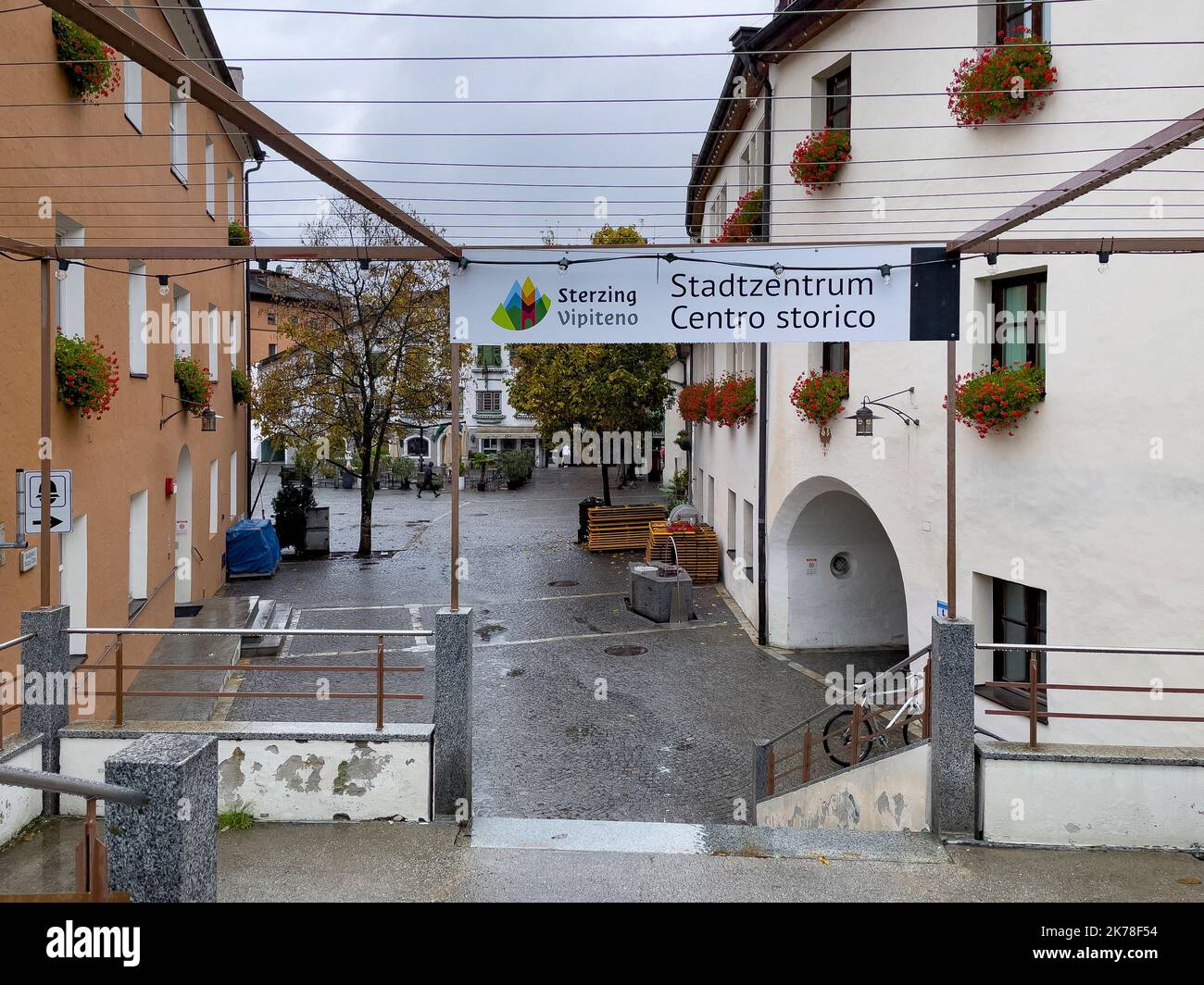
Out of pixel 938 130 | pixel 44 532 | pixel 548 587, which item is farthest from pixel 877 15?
pixel 548 587

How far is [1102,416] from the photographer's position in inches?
334

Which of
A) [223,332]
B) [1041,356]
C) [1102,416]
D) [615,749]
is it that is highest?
[223,332]

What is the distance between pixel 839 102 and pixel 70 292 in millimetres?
10372

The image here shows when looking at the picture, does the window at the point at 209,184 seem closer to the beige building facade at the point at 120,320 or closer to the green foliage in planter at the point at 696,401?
the beige building facade at the point at 120,320

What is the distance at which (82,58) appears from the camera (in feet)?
29.9

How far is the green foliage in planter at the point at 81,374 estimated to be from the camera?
8.95 m

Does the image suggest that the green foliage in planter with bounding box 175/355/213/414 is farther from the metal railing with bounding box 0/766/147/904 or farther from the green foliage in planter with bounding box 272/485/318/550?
the metal railing with bounding box 0/766/147/904

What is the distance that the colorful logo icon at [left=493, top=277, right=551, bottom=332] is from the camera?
21.0ft

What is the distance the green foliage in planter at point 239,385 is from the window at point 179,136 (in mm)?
7000

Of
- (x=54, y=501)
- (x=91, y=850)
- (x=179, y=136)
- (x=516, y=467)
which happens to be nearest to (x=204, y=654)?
(x=54, y=501)

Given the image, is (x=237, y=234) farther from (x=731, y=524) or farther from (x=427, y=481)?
(x=427, y=481)

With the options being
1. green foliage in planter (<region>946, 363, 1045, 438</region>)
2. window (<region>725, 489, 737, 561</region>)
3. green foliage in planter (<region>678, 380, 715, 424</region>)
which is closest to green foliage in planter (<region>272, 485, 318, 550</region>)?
green foliage in planter (<region>678, 380, 715, 424</region>)

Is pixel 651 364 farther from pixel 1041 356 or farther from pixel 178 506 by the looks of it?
pixel 1041 356

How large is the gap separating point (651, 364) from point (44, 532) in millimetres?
24766
